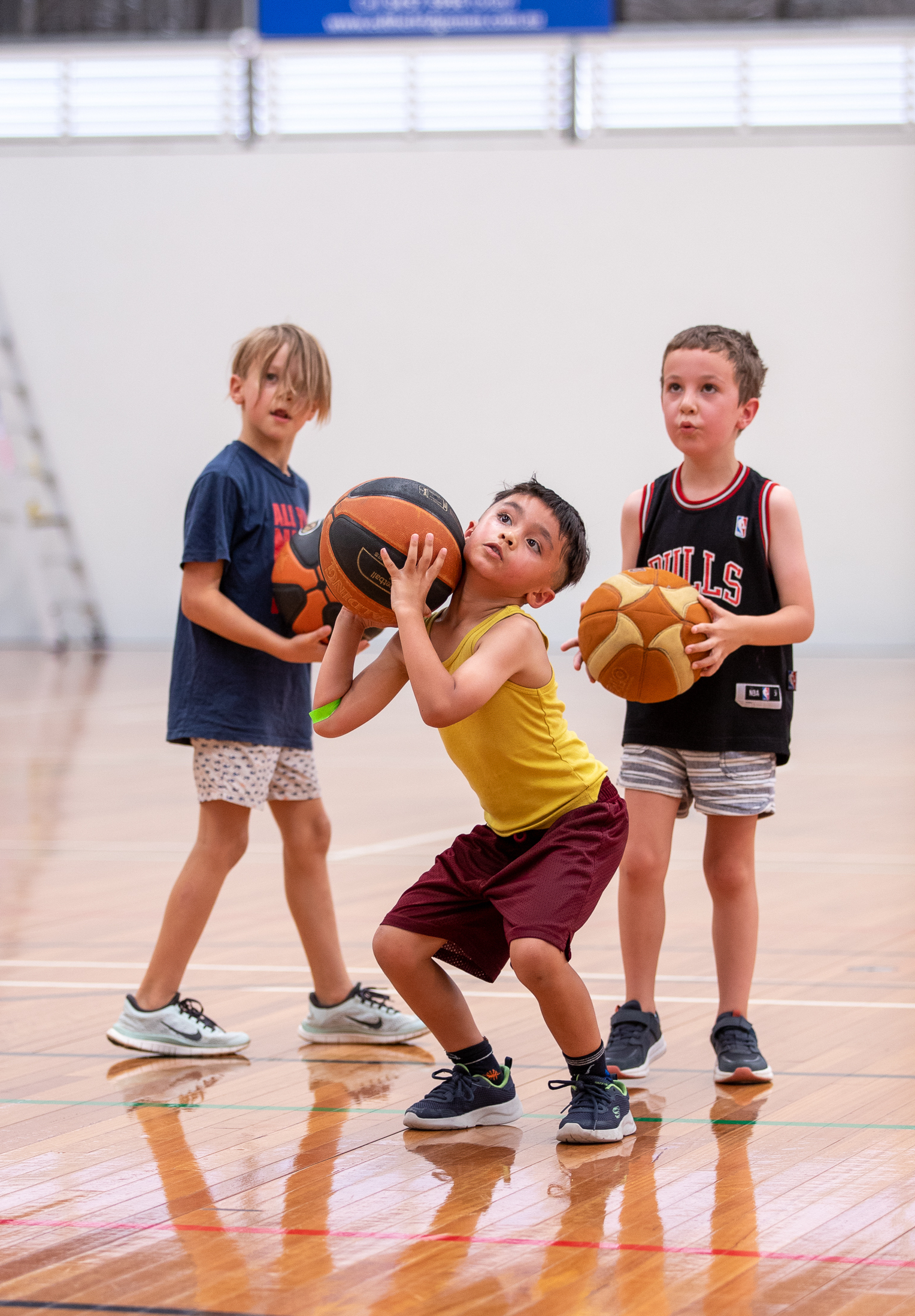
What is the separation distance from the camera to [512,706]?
2494 millimetres

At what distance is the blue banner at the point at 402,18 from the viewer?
42.5 feet

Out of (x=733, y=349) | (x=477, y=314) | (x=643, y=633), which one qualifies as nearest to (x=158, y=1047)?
(x=643, y=633)

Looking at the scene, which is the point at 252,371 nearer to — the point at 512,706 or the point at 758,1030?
the point at 512,706

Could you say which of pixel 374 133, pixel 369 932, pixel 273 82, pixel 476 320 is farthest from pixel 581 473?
pixel 369 932

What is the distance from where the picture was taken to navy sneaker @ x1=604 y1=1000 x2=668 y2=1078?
2826 millimetres

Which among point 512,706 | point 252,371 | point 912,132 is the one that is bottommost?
point 512,706

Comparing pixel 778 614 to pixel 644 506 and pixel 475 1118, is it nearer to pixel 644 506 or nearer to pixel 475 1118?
pixel 644 506

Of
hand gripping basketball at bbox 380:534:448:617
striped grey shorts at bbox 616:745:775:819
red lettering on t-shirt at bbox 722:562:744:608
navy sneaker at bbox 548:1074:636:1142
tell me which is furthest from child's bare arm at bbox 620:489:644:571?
navy sneaker at bbox 548:1074:636:1142

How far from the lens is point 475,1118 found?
2.59m

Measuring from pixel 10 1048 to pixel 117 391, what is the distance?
39.0 ft

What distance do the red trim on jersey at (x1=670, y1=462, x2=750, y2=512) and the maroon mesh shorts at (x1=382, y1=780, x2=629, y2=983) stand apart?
0.65 meters

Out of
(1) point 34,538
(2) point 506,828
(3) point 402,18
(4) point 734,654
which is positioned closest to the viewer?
(2) point 506,828

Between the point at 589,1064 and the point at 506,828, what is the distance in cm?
41

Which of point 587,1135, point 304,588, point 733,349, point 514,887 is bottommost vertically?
point 587,1135
